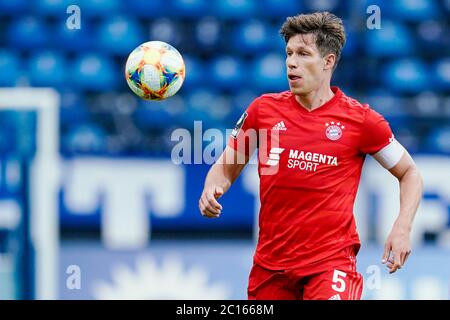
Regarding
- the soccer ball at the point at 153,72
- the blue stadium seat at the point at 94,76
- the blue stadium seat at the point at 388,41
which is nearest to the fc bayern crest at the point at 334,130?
the soccer ball at the point at 153,72

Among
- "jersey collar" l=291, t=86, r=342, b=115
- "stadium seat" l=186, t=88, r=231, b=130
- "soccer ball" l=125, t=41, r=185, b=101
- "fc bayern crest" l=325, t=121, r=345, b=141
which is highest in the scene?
"soccer ball" l=125, t=41, r=185, b=101

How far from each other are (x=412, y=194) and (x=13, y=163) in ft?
14.0

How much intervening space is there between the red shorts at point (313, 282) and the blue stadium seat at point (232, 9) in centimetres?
710

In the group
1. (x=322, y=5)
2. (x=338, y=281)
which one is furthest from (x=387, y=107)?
(x=338, y=281)

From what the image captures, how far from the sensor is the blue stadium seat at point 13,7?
11.8 m

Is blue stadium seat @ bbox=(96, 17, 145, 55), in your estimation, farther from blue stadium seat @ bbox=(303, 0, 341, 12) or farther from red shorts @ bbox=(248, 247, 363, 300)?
red shorts @ bbox=(248, 247, 363, 300)

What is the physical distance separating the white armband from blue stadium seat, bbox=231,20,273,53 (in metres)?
6.57

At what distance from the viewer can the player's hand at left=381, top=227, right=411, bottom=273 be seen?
4.77 m

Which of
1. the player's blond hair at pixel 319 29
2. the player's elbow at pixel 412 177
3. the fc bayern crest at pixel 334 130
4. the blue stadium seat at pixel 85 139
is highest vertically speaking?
the player's blond hair at pixel 319 29

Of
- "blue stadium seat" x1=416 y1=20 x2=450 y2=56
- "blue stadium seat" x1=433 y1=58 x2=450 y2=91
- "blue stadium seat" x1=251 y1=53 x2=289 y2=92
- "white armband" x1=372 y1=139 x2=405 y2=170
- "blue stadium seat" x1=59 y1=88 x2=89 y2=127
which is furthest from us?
"blue stadium seat" x1=416 y1=20 x2=450 y2=56

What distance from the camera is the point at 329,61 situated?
511 cm

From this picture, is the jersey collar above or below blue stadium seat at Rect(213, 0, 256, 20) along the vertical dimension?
below

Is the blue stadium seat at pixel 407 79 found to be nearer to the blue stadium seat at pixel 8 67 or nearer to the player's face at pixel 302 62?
the blue stadium seat at pixel 8 67

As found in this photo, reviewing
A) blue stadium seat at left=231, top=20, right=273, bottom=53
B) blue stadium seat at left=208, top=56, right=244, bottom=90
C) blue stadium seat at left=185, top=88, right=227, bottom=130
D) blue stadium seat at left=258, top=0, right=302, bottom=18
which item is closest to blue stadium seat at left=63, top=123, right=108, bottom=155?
blue stadium seat at left=185, top=88, right=227, bottom=130
